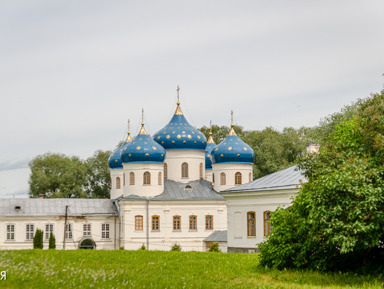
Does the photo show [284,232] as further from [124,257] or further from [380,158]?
[124,257]

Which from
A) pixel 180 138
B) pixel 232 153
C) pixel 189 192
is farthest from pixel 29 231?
pixel 232 153

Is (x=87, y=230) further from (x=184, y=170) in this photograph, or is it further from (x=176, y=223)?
(x=184, y=170)

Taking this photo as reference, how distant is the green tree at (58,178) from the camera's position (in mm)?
66375

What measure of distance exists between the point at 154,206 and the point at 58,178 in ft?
72.2

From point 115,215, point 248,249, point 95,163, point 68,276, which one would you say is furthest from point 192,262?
point 95,163

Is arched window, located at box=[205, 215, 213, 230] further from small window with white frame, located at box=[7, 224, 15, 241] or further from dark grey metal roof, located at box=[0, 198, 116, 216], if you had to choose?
small window with white frame, located at box=[7, 224, 15, 241]

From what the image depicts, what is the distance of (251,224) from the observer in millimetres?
34000

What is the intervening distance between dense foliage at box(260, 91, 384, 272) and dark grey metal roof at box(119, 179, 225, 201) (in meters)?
30.5

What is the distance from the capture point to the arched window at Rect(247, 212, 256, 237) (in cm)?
3383

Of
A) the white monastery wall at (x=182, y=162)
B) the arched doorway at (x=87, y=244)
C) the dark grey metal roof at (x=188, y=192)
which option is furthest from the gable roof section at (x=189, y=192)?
the arched doorway at (x=87, y=244)

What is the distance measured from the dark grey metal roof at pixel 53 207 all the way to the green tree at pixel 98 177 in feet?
53.5

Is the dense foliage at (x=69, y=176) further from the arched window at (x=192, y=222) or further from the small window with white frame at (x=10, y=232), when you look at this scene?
the arched window at (x=192, y=222)

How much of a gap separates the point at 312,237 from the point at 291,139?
148 feet

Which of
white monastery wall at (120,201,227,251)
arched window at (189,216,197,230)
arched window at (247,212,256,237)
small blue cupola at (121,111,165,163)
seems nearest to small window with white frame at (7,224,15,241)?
white monastery wall at (120,201,227,251)
